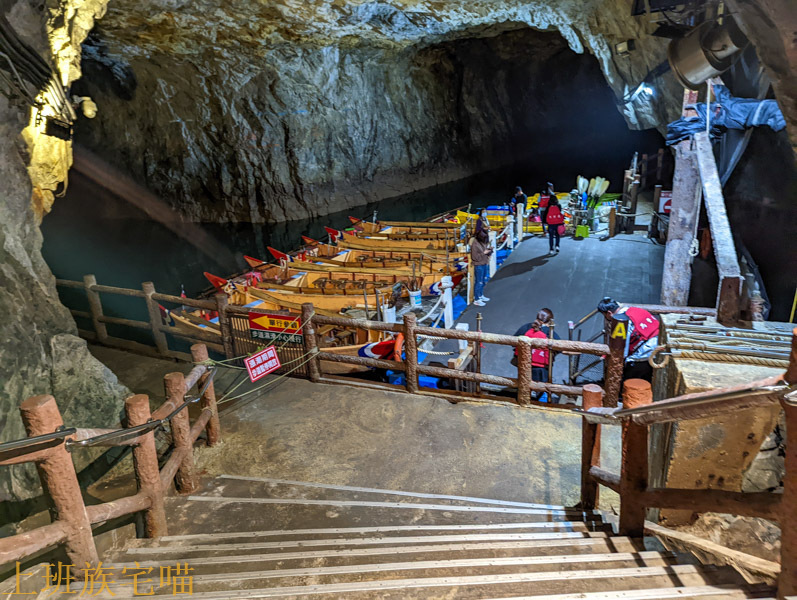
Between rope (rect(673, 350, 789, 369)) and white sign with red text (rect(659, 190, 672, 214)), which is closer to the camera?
rope (rect(673, 350, 789, 369))

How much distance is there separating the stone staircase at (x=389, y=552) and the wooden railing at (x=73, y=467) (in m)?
0.27

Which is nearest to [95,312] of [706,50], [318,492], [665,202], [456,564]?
[318,492]

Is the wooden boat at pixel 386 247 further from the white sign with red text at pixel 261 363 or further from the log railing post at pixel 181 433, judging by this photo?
the log railing post at pixel 181 433

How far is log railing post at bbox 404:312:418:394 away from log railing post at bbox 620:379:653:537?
333 cm

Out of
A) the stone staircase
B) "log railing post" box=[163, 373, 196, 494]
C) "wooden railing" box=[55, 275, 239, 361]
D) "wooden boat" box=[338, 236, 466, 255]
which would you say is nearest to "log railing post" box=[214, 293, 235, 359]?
"wooden railing" box=[55, 275, 239, 361]

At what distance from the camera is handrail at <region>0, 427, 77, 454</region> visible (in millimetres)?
2668

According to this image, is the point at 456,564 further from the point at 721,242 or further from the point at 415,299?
the point at 415,299

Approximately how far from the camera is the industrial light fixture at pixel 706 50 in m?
6.33

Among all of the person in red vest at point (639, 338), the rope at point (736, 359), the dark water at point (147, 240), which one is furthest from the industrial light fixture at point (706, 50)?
the dark water at point (147, 240)

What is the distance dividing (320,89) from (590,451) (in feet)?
81.4

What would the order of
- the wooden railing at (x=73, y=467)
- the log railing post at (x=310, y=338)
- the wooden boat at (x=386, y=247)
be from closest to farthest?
the wooden railing at (x=73, y=467), the log railing post at (x=310, y=338), the wooden boat at (x=386, y=247)

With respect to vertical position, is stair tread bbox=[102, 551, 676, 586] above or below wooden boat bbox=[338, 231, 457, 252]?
below

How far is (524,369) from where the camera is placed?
19.5ft

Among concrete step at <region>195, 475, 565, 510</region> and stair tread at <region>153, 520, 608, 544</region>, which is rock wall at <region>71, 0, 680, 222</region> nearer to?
concrete step at <region>195, 475, 565, 510</region>
